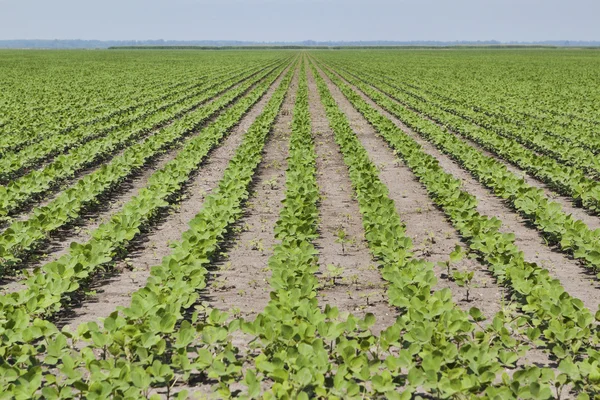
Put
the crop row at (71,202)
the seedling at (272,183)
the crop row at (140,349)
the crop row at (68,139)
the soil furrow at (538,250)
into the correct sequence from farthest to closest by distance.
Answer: the crop row at (68,139), the seedling at (272,183), the crop row at (71,202), the soil furrow at (538,250), the crop row at (140,349)

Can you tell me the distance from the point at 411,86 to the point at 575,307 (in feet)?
90.2

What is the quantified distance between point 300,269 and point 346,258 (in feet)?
4.69

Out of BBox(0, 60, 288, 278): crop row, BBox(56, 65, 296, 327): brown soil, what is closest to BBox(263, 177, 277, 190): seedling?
BBox(56, 65, 296, 327): brown soil

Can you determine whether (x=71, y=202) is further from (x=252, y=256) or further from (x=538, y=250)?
(x=538, y=250)

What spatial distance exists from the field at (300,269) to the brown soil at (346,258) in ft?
0.11

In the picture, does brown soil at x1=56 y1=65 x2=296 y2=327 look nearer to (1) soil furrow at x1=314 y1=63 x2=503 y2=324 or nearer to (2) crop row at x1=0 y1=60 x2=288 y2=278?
(2) crop row at x1=0 y1=60 x2=288 y2=278

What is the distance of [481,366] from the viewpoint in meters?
3.81

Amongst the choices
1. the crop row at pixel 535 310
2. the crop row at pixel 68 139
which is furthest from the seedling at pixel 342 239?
the crop row at pixel 68 139

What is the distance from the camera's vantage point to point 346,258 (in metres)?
6.75

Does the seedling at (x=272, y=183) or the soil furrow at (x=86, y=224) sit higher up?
the soil furrow at (x=86, y=224)

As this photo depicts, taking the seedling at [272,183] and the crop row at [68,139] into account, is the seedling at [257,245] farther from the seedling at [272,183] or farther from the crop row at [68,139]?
the crop row at [68,139]

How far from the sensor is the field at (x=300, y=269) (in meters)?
3.87

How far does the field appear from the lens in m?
3.87

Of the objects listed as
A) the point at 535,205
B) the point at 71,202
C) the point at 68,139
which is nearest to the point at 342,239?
the point at 535,205
